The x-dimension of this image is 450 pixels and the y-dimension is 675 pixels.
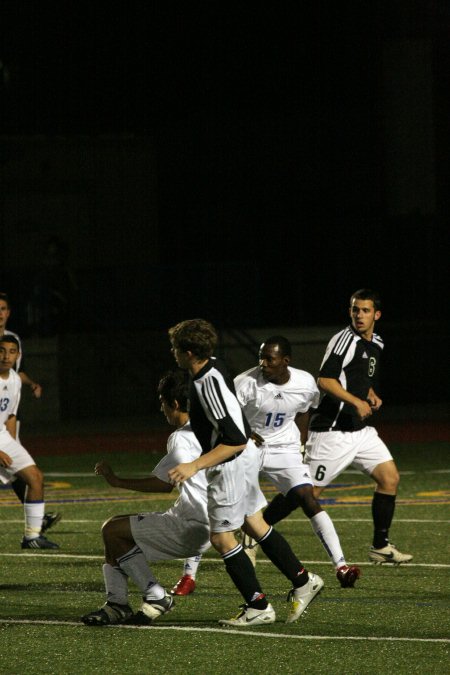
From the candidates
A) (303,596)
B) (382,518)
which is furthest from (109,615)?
(382,518)

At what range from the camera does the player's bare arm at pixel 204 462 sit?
299 inches

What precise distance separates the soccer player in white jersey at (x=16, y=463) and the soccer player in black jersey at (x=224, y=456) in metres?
3.98

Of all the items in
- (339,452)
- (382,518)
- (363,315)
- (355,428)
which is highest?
(363,315)

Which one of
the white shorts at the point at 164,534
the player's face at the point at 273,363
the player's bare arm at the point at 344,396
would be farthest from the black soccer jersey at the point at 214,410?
the player's bare arm at the point at 344,396

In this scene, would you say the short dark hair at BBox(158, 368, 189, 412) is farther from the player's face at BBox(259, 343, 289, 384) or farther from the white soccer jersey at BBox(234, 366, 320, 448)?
the white soccer jersey at BBox(234, 366, 320, 448)

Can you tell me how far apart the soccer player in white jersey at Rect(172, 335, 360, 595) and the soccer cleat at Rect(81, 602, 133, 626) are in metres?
1.98

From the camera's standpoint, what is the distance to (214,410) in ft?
25.8

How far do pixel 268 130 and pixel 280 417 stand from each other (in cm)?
2261

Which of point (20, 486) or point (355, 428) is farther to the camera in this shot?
point (20, 486)

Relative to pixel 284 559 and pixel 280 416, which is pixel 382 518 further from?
pixel 284 559

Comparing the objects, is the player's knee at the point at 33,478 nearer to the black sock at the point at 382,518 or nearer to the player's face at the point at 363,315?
the black sock at the point at 382,518

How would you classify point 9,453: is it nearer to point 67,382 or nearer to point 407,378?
point 67,382

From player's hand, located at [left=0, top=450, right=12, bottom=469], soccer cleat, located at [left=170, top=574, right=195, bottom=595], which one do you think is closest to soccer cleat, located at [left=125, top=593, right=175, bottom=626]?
soccer cleat, located at [left=170, top=574, right=195, bottom=595]

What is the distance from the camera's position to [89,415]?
25.9 meters
